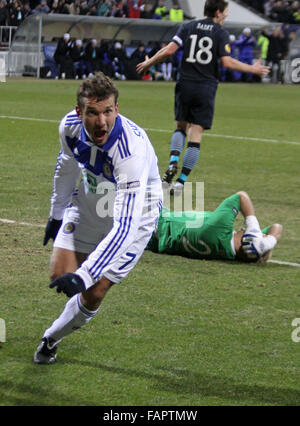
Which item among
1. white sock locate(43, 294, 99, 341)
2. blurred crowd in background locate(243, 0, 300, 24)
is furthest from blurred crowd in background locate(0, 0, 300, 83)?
white sock locate(43, 294, 99, 341)

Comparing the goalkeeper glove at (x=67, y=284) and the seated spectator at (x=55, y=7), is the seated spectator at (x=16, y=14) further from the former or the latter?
the goalkeeper glove at (x=67, y=284)

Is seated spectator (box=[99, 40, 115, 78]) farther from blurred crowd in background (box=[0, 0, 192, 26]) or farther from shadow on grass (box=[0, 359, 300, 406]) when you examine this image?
shadow on grass (box=[0, 359, 300, 406])

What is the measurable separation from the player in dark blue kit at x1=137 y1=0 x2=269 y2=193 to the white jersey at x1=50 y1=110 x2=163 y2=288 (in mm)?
5455

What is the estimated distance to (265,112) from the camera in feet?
73.8

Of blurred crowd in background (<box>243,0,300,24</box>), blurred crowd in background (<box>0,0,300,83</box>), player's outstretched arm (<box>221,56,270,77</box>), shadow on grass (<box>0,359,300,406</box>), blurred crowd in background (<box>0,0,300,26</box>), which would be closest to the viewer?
shadow on grass (<box>0,359,300,406</box>)

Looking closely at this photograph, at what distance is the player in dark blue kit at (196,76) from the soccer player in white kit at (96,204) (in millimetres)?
5467

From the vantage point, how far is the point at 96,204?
5.33 meters

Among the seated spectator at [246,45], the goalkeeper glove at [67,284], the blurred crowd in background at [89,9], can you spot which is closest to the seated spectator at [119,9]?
the blurred crowd in background at [89,9]

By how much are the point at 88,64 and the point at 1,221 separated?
2414cm

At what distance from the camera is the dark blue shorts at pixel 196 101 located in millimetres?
11023

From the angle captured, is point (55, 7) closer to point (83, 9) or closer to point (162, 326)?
point (83, 9)

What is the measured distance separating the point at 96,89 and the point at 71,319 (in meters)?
1.30

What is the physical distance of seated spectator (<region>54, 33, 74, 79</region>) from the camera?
30875 mm

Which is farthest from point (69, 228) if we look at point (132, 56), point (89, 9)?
point (89, 9)
